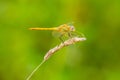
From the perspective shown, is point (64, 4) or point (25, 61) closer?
point (25, 61)

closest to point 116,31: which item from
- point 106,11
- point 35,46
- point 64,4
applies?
point 106,11

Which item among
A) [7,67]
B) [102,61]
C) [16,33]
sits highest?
[16,33]

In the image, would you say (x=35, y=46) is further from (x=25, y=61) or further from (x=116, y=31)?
(x=116, y=31)

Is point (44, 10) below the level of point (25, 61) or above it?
above

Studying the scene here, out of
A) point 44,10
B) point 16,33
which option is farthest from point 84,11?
point 16,33

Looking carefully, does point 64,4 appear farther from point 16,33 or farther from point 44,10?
point 16,33

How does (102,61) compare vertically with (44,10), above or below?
below
